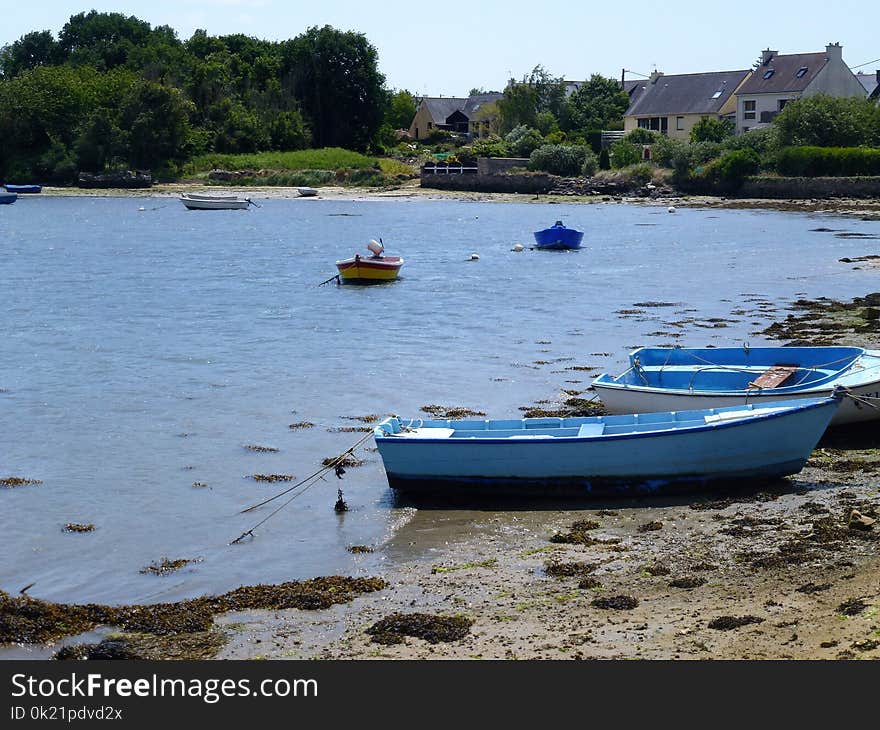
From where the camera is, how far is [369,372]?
80.7 feet

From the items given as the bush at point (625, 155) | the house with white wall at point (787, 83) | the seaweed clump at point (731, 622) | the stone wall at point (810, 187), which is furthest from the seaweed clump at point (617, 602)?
the bush at point (625, 155)

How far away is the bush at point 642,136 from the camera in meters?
99.1

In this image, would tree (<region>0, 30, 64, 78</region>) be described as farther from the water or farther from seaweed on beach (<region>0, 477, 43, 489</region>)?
seaweed on beach (<region>0, 477, 43, 489</region>)

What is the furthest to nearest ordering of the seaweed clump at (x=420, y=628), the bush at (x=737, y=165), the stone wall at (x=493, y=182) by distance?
the stone wall at (x=493, y=182)
the bush at (x=737, y=165)
the seaweed clump at (x=420, y=628)

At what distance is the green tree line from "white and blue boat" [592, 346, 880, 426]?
9441 cm

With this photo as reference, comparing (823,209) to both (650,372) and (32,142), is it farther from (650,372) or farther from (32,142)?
(32,142)

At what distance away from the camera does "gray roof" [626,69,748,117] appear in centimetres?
10200

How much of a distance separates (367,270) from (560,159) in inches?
2409

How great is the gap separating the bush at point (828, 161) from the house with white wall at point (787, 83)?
1081 cm

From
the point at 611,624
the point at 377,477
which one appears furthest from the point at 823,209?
the point at 611,624

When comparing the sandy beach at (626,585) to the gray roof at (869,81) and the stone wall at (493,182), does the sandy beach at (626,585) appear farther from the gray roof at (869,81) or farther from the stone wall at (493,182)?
the gray roof at (869,81)

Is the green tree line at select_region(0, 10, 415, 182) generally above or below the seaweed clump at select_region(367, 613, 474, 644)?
above

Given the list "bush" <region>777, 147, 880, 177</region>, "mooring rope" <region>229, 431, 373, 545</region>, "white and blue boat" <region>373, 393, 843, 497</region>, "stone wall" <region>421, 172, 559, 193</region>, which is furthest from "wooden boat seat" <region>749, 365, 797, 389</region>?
"stone wall" <region>421, 172, 559, 193</region>

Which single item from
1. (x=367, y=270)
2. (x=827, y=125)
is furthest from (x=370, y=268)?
(x=827, y=125)
